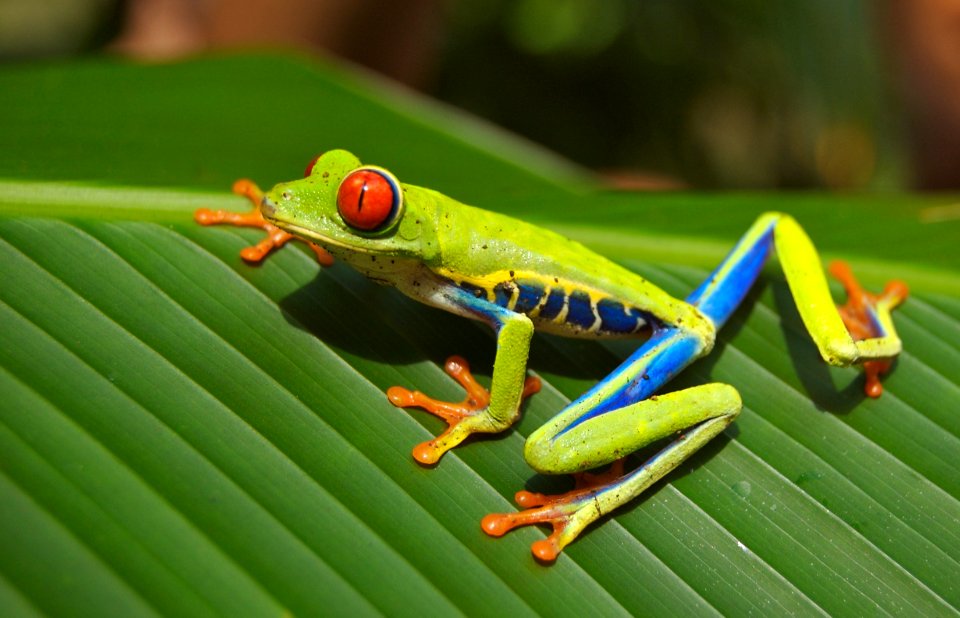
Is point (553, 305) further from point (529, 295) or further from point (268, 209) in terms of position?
point (268, 209)

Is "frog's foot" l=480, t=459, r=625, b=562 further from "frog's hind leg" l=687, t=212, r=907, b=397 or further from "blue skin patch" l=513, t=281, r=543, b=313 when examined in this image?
"frog's hind leg" l=687, t=212, r=907, b=397

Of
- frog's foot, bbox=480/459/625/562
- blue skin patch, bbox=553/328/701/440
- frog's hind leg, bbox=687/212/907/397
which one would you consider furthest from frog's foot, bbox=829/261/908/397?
frog's foot, bbox=480/459/625/562

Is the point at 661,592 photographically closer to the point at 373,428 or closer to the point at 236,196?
the point at 373,428

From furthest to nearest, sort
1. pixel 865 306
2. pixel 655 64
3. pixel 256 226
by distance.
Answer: pixel 655 64 → pixel 865 306 → pixel 256 226

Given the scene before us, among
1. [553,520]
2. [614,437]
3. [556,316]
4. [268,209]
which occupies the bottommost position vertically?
[553,520]

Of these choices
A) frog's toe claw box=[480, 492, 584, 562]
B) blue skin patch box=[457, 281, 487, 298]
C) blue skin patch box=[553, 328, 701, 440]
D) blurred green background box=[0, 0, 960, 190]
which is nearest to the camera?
frog's toe claw box=[480, 492, 584, 562]

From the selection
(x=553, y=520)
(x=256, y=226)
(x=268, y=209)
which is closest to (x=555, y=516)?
(x=553, y=520)

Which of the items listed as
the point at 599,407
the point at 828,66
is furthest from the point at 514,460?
the point at 828,66
